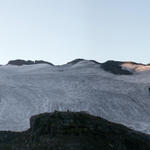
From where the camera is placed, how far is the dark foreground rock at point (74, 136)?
18266 mm

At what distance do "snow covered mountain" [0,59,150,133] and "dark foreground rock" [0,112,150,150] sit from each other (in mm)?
7799

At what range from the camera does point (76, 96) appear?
3844 cm

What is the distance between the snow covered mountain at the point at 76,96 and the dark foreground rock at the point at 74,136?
7.80 m

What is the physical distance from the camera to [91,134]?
63.5 ft

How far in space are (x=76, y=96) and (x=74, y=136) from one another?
1941cm

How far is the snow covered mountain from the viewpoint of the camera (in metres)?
32.8

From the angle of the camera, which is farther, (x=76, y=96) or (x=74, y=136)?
(x=76, y=96)

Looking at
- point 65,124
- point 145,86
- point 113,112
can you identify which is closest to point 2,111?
point 113,112

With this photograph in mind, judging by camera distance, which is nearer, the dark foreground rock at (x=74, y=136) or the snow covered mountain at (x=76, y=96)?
the dark foreground rock at (x=74, y=136)

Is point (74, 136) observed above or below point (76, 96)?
below

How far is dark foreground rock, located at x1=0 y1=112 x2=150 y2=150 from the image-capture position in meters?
18.3

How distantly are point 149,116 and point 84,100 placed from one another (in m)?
7.66

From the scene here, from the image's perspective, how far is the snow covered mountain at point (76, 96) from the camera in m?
32.8

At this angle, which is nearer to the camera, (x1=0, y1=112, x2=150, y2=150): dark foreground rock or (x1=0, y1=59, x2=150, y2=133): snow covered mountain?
(x1=0, y1=112, x2=150, y2=150): dark foreground rock
